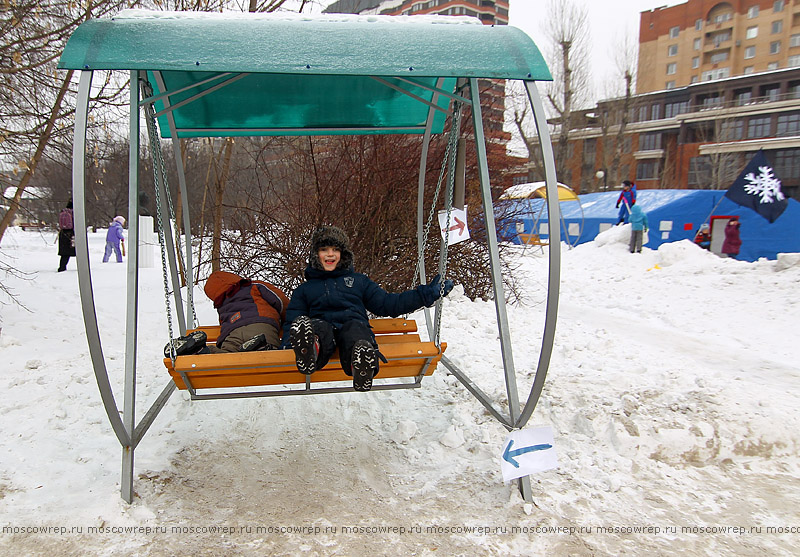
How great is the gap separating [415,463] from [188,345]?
1591mm

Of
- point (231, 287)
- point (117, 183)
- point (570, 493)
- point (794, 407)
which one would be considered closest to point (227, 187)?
point (231, 287)

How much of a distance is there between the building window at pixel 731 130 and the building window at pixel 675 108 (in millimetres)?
4527

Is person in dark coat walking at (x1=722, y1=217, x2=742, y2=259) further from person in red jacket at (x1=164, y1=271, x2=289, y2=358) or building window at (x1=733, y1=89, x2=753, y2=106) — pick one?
building window at (x1=733, y1=89, x2=753, y2=106)

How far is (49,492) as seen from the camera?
9.79 ft

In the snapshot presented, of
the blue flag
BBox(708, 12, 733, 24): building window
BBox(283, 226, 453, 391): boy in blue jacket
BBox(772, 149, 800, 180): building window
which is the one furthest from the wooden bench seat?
BBox(708, 12, 733, 24): building window

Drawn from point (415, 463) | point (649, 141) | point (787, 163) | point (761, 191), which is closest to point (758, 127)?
point (787, 163)

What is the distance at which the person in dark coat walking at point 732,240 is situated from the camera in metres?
15.0

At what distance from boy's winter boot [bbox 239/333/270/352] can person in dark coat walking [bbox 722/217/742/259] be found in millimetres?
15367

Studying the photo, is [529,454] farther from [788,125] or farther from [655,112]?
[655,112]

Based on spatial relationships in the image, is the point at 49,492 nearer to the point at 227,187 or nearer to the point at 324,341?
the point at 324,341

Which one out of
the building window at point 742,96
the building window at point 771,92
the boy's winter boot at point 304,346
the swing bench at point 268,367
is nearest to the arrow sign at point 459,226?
the swing bench at point 268,367

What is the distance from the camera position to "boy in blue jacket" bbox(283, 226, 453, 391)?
3.00 meters

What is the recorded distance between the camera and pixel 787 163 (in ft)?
133

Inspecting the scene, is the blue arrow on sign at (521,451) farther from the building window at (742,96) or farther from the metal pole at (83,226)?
the building window at (742,96)
